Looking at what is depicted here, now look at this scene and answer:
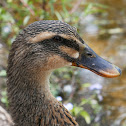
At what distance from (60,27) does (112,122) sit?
194cm

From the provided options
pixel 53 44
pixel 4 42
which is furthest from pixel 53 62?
pixel 4 42

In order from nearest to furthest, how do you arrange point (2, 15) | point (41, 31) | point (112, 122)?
point (41, 31)
point (112, 122)
point (2, 15)

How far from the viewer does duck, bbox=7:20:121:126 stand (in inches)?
63.8

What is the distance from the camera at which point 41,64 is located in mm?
1640

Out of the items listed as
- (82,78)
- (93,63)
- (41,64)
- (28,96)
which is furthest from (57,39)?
(82,78)

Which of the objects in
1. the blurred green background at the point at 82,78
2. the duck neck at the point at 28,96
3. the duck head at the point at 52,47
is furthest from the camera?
the blurred green background at the point at 82,78

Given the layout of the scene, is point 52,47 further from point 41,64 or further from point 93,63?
point 93,63

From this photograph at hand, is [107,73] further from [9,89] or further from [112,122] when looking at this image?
[112,122]

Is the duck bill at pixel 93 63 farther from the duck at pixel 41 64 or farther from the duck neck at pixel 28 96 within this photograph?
the duck neck at pixel 28 96

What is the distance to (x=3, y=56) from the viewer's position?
3291 mm

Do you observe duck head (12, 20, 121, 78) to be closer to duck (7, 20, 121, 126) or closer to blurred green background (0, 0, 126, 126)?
duck (7, 20, 121, 126)

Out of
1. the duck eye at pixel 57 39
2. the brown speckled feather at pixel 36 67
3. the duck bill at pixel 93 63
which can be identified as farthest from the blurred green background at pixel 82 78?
the duck eye at pixel 57 39

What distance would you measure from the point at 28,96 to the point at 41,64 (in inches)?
11.0

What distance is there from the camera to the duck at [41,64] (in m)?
1.62
